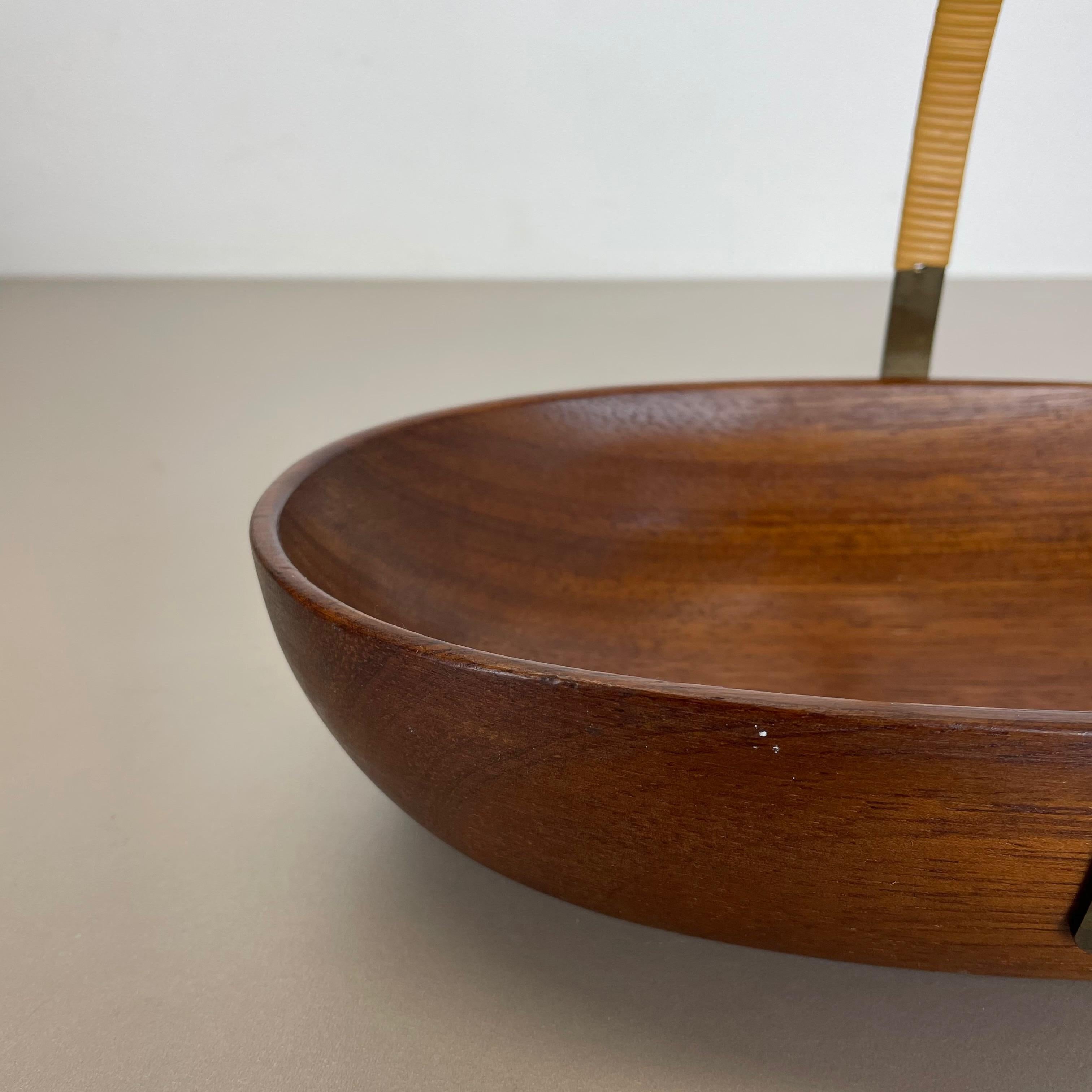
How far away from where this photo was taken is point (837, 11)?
7.54 feet

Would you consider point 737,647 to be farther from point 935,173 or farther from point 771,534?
point 935,173

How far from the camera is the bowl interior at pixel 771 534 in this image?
2.09 ft

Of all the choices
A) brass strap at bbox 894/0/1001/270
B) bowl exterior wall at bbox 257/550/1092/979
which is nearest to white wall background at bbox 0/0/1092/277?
brass strap at bbox 894/0/1001/270

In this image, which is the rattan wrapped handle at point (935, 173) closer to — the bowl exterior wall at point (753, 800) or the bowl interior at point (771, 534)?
the bowl interior at point (771, 534)

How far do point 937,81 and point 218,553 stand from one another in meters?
0.65

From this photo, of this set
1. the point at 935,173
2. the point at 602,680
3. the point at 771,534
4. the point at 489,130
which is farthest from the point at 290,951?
the point at 489,130

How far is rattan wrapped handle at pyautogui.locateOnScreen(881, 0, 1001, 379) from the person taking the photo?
682 mm

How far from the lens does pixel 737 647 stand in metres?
0.66

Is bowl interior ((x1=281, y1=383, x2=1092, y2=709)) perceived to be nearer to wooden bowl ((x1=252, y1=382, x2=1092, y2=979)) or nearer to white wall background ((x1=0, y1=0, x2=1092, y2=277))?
wooden bowl ((x1=252, y1=382, x2=1092, y2=979))

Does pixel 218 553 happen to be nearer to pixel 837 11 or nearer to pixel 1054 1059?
pixel 1054 1059

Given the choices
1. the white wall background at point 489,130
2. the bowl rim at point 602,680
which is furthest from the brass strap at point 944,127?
the white wall background at point 489,130

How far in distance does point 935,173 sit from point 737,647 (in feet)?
1.11

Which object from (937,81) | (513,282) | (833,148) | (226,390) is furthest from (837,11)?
(937,81)

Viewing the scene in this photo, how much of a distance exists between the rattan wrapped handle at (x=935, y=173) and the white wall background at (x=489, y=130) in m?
1.78
